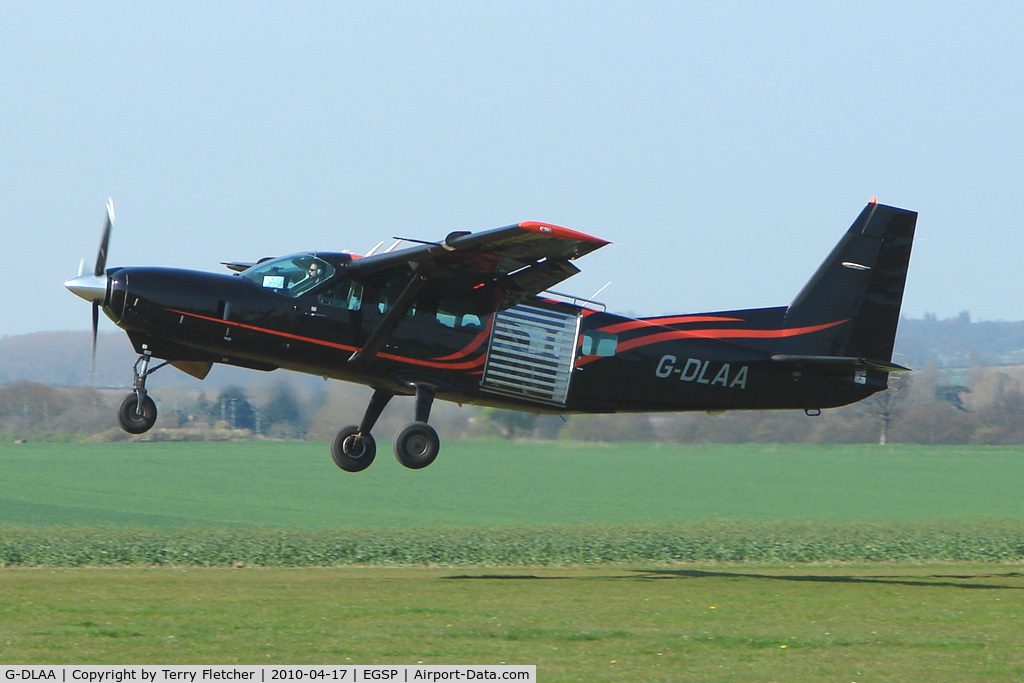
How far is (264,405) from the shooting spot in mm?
37219

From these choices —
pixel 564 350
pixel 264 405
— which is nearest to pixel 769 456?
pixel 264 405

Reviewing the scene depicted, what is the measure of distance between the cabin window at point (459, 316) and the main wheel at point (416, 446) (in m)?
1.79

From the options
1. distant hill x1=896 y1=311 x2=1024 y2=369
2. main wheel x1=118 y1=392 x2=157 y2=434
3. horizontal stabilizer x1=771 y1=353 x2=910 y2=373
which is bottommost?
main wheel x1=118 y1=392 x2=157 y2=434

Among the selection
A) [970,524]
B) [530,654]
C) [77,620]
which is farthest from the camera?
[970,524]

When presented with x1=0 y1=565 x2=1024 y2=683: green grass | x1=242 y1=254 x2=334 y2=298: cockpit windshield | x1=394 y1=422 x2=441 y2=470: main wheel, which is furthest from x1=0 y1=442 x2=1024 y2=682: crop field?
x1=242 y1=254 x2=334 y2=298: cockpit windshield

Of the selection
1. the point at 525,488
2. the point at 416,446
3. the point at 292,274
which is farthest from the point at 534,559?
the point at 525,488

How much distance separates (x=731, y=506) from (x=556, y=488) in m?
5.50

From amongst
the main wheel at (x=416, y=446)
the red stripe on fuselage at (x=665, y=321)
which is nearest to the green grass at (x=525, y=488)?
the main wheel at (x=416, y=446)

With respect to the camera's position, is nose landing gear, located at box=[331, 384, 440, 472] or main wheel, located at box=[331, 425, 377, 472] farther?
main wheel, located at box=[331, 425, 377, 472]

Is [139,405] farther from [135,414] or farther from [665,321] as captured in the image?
[665,321]

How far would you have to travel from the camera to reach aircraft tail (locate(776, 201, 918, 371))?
21.4m

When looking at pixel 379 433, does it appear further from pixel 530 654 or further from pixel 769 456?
pixel 530 654

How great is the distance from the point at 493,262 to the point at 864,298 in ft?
23.6

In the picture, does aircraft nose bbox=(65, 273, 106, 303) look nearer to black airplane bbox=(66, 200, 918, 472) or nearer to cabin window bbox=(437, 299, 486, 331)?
black airplane bbox=(66, 200, 918, 472)
